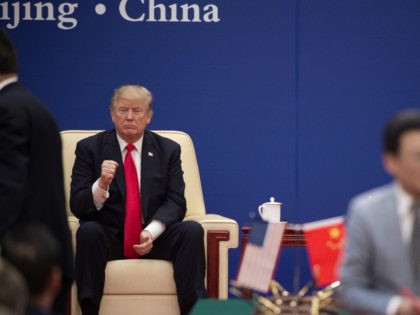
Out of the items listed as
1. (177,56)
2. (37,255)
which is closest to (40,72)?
(177,56)

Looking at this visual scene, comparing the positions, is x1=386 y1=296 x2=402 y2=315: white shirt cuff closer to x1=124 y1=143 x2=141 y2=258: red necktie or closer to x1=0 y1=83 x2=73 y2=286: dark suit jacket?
x1=0 y1=83 x2=73 y2=286: dark suit jacket

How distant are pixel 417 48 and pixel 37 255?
4.24 m

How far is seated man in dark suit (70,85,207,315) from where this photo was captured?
16.7 feet

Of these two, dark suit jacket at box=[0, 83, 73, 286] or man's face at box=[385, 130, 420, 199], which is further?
dark suit jacket at box=[0, 83, 73, 286]

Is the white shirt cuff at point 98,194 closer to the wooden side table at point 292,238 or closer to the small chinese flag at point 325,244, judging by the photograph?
the wooden side table at point 292,238

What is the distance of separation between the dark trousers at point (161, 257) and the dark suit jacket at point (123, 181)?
4.1 inches

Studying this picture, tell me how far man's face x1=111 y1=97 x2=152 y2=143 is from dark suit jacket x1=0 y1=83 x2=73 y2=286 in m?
1.73

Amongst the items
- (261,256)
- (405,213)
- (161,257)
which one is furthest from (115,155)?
(405,213)

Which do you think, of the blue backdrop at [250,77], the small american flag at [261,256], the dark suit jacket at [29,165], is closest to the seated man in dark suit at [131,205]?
the blue backdrop at [250,77]

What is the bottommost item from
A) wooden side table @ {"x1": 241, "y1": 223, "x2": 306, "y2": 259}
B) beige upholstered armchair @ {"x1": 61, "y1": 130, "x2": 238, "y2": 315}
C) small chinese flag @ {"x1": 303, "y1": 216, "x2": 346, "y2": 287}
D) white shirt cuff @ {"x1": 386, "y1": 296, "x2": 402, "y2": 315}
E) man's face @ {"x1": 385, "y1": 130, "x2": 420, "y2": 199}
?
beige upholstered armchair @ {"x1": 61, "y1": 130, "x2": 238, "y2": 315}

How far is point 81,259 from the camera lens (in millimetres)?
5113

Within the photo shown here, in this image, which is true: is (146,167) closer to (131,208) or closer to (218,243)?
(131,208)

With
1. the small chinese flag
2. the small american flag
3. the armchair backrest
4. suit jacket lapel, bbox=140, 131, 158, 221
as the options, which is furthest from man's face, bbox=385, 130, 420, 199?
the armchair backrest

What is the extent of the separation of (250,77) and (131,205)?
1.51 metres
